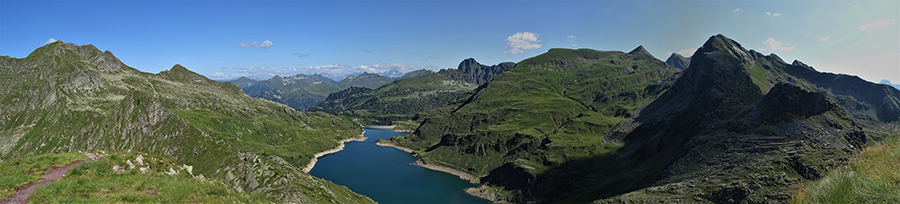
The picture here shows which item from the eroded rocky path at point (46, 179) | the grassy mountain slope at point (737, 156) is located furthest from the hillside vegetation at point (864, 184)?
the grassy mountain slope at point (737, 156)

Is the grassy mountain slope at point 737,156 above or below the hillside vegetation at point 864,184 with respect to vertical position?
below

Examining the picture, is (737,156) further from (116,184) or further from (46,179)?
(46,179)

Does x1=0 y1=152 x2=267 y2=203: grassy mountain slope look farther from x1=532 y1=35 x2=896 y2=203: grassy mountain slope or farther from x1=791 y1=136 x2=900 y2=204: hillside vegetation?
x1=532 y1=35 x2=896 y2=203: grassy mountain slope

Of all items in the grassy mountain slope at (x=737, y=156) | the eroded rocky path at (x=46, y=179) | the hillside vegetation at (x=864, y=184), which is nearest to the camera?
the hillside vegetation at (x=864, y=184)

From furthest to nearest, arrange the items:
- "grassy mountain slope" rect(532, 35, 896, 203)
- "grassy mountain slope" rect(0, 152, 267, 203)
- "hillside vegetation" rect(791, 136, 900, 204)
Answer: "grassy mountain slope" rect(532, 35, 896, 203) < "grassy mountain slope" rect(0, 152, 267, 203) < "hillside vegetation" rect(791, 136, 900, 204)

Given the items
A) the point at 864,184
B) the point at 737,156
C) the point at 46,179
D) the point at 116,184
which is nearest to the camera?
the point at 864,184

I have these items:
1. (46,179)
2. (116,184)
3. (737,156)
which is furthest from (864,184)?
(737,156)

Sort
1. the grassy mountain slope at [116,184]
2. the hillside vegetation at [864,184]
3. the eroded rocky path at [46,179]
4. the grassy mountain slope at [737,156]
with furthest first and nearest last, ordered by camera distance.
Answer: the grassy mountain slope at [737,156] < the grassy mountain slope at [116,184] < the eroded rocky path at [46,179] < the hillside vegetation at [864,184]

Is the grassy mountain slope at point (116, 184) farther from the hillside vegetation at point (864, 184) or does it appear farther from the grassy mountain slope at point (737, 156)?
the grassy mountain slope at point (737, 156)

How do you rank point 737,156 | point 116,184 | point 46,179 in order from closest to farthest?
point 116,184, point 46,179, point 737,156

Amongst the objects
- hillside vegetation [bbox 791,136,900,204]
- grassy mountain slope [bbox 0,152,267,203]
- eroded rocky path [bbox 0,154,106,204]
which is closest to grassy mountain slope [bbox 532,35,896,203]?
hillside vegetation [bbox 791,136,900,204]
